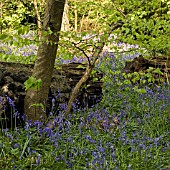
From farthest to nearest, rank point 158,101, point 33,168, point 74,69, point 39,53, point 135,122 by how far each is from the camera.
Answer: point 74,69 → point 158,101 → point 135,122 → point 39,53 → point 33,168

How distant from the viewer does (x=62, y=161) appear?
3.56m

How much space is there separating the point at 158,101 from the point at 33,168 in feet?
8.96

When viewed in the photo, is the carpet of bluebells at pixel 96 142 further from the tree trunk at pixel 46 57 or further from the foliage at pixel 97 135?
the tree trunk at pixel 46 57

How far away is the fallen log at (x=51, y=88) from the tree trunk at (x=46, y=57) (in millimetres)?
176

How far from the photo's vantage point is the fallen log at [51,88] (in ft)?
14.7

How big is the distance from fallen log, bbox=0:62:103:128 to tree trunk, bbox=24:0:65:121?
176 mm

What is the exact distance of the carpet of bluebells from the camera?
346cm

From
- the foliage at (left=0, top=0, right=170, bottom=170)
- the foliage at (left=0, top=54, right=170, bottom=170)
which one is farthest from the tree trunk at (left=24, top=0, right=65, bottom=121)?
the foliage at (left=0, top=54, right=170, bottom=170)

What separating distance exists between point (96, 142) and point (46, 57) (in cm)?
130

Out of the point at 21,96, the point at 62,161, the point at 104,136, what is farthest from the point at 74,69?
the point at 62,161

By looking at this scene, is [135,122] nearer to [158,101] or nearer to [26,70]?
[158,101]

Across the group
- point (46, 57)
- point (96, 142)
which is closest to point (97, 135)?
point (96, 142)

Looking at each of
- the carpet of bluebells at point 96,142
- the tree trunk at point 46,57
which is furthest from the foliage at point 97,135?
the tree trunk at point 46,57

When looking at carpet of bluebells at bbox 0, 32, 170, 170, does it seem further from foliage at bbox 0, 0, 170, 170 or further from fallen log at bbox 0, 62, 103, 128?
fallen log at bbox 0, 62, 103, 128
